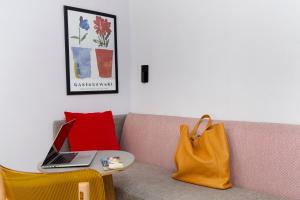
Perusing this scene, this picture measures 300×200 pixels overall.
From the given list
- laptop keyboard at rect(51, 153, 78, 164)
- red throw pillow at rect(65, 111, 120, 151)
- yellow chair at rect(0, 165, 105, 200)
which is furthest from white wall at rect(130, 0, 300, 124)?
yellow chair at rect(0, 165, 105, 200)

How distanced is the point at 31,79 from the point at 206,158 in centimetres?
153

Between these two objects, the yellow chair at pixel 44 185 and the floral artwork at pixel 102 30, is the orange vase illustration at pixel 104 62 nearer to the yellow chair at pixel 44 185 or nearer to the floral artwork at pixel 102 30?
the floral artwork at pixel 102 30

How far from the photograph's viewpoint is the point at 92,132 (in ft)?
8.05

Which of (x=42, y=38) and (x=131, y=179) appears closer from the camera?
(x=131, y=179)

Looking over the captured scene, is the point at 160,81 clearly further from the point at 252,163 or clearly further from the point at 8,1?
the point at 8,1

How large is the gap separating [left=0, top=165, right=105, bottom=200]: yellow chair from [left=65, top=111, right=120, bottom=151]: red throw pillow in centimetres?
127

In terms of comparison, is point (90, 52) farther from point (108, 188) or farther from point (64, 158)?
point (108, 188)

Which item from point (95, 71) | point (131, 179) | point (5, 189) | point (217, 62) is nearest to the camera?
point (5, 189)

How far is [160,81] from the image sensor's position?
9.14 ft

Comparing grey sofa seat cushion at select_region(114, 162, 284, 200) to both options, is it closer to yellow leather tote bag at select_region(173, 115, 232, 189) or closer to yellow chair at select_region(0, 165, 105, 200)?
yellow leather tote bag at select_region(173, 115, 232, 189)

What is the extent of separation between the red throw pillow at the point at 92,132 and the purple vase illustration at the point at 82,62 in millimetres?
402

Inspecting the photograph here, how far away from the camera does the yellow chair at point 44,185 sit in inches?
40.5

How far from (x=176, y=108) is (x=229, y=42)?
776 mm

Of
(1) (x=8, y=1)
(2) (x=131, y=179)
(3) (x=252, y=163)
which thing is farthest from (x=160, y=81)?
(1) (x=8, y=1)
